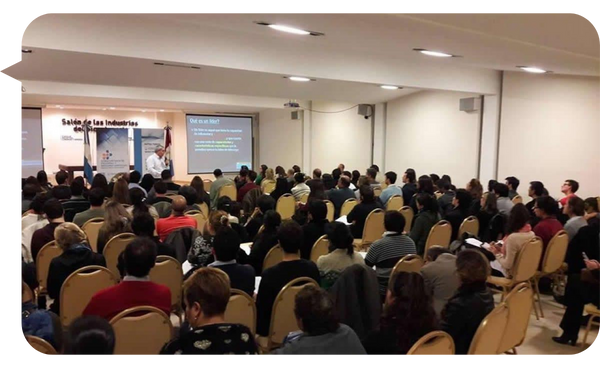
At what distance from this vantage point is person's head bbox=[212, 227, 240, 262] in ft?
10.2

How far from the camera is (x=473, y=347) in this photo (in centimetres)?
236

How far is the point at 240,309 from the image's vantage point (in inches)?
109

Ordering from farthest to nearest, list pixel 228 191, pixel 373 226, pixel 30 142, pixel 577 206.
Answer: pixel 30 142 < pixel 228 191 < pixel 373 226 < pixel 577 206

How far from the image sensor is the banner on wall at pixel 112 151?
12.9 m

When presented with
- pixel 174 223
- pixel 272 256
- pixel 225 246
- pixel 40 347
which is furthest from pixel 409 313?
pixel 174 223

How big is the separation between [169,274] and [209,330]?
1822 millimetres

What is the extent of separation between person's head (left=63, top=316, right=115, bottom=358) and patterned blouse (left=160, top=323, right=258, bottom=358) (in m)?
0.25

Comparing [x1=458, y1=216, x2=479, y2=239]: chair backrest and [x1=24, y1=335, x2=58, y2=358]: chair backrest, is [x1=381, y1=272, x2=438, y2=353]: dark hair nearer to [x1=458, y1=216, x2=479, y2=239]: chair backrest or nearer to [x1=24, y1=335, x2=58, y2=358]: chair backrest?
[x1=24, y1=335, x2=58, y2=358]: chair backrest

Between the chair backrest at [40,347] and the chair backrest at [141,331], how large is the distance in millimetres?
300

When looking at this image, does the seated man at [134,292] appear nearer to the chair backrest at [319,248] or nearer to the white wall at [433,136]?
the chair backrest at [319,248]

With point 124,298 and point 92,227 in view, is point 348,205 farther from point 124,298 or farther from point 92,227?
point 124,298

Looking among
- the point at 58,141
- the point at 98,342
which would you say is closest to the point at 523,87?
the point at 98,342

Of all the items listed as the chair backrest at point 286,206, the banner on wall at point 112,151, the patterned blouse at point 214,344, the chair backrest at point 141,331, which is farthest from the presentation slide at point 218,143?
the patterned blouse at point 214,344

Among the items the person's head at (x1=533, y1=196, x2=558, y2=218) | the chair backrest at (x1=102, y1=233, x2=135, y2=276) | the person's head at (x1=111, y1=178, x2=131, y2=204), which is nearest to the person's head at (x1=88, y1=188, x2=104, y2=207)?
the person's head at (x1=111, y1=178, x2=131, y2=204)
